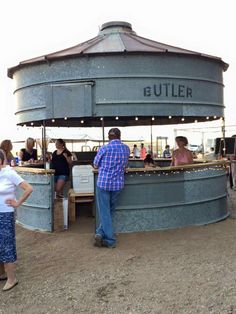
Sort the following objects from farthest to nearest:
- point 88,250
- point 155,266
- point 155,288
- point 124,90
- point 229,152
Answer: point 229,152 < point 124,90 < point 88,250 < point 155,266 < point 155,288

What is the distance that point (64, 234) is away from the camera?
300 inches

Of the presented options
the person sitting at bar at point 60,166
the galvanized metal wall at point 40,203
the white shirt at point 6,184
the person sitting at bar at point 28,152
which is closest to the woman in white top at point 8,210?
the white shirt at point 6,184

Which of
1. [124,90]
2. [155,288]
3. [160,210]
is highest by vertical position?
[124,90]

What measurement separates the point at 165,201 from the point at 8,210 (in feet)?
10.8

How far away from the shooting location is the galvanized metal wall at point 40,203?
7.77 meters

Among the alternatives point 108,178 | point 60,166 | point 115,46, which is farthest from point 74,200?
point 115,46

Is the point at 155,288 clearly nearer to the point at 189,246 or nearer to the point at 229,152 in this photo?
the point at 189,246

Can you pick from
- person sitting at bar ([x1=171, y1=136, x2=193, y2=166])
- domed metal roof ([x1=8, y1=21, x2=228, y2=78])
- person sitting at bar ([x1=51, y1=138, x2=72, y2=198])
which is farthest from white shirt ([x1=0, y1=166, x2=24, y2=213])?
person sitting at bar ([x1=171, y1=136, x2=193, y2=166])

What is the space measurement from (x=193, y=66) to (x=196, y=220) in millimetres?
2833

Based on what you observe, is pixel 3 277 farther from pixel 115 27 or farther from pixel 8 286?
pixel 115 27

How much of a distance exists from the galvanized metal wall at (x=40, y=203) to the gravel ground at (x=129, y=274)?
0.29 metres

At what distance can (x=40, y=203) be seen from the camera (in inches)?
312

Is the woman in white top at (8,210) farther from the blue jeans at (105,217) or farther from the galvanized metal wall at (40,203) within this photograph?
the galvanized metal wall at (40,203)

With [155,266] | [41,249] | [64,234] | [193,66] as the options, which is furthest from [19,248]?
[193,66]
